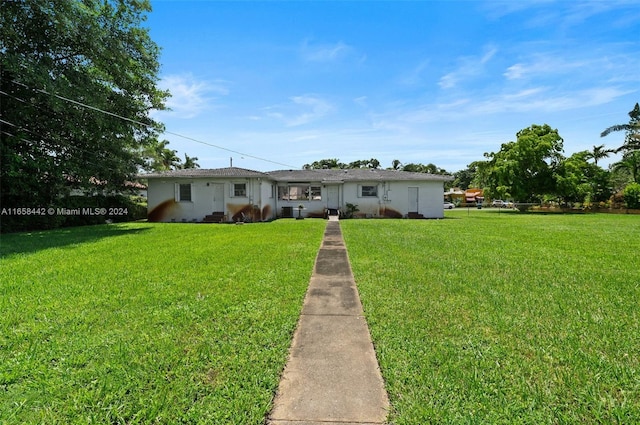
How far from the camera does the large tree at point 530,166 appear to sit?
28750 mm

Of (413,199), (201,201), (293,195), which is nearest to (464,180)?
(413,199)

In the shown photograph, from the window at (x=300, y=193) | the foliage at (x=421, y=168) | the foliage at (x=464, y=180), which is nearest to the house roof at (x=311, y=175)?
the window at (x=300, y=193)

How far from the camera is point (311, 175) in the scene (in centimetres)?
2248

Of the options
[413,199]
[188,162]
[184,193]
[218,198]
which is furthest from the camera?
[188,162]

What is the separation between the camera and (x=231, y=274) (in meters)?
5.62

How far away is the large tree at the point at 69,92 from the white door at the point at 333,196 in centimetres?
1169

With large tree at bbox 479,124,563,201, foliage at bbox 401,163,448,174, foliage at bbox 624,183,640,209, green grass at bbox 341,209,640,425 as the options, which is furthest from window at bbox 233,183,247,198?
foliage at bbox 401,163,448,174

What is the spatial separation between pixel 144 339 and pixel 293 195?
19.1 meters

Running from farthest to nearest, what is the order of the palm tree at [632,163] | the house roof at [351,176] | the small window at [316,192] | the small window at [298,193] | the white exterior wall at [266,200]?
1. the palm tree at [632,163]
2. the small window at [298,193]
3. the small window at [316,192]
4. the house roof at [351,176]
5. the white exterior wall at [266,200]

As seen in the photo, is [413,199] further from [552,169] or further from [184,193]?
[552,169]

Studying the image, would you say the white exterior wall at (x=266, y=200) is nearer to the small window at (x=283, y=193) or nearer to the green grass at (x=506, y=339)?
the small window at (x=283, y=193)

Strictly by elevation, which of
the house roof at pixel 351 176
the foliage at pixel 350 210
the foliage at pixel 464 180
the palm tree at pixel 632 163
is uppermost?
the foliage at pixel 464 180

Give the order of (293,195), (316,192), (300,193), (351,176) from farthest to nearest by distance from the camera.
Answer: (351,176), (293,195), (300,193), (316,192)

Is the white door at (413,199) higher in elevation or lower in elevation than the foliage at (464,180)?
lower
